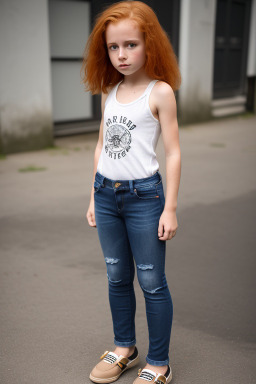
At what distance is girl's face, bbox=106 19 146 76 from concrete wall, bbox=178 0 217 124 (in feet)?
27.7

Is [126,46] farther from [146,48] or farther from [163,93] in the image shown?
[163,93]

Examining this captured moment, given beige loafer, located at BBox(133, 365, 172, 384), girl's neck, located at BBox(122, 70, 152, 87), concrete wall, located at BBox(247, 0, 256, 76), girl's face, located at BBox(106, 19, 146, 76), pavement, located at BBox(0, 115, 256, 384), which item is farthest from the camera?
concrete wall, located at BBox(247, 0, 256, 76)

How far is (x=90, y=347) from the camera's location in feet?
8.18

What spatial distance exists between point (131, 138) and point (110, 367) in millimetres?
1123

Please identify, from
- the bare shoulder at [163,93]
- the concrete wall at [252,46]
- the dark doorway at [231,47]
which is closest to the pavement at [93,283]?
the bare shoulder at [163,93]

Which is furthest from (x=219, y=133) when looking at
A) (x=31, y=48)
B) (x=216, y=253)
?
(x=216, y=253)

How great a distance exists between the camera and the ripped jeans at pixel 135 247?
6.51 ft

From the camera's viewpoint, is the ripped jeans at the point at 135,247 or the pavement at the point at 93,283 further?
the pavement at the point at 93,283

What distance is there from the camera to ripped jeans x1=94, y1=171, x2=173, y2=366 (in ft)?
6.51

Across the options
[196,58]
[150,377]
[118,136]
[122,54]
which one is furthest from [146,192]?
[196,58]

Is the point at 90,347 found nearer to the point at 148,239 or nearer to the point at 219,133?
the point at 148,239

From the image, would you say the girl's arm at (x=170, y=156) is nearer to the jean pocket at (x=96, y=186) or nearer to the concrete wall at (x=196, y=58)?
the jean pocket at (x=96, y=186)

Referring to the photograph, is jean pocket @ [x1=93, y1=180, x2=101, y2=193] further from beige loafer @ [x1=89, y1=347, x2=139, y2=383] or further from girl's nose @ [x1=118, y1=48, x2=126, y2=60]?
beige loafer @ [x1=89, y1=347, x2=139, y2=383]

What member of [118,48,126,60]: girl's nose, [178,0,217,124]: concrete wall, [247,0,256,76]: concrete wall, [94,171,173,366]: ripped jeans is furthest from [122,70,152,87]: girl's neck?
[247,0,256,76]: concrete wall
